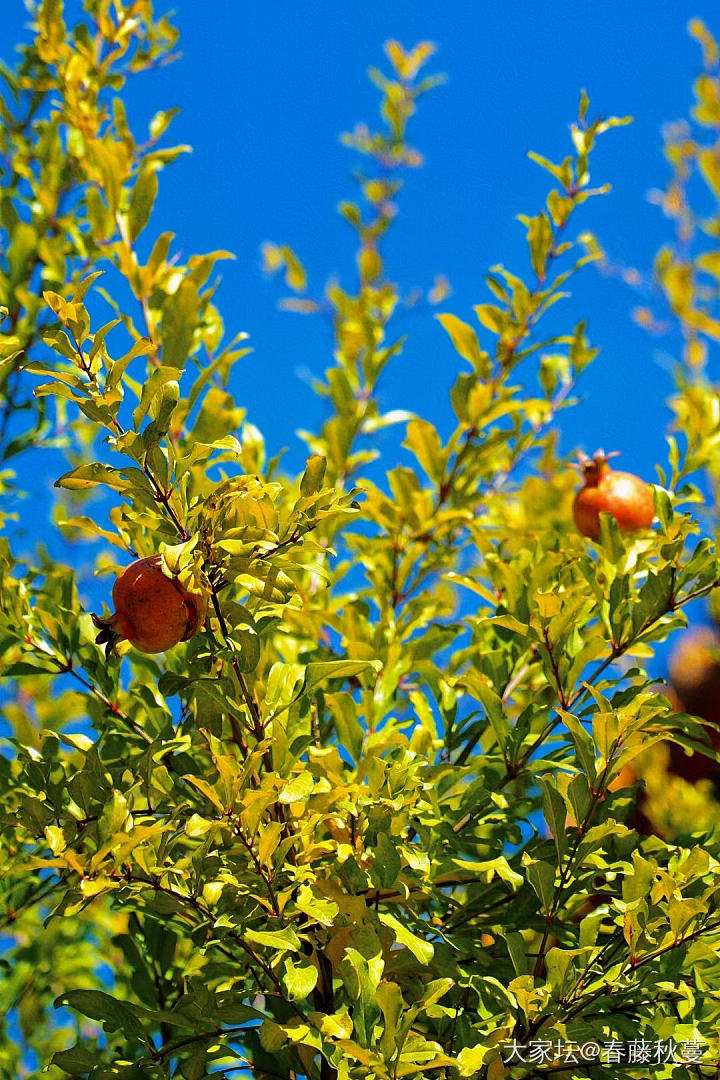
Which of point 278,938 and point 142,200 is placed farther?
point 142,200

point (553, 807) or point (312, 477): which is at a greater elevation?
point (312, 477)

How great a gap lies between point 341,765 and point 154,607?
28 cm

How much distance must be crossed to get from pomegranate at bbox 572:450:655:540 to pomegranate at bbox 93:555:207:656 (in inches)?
28.6

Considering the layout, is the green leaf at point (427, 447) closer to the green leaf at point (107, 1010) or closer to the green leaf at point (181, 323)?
the green leaf at point (181, 323)

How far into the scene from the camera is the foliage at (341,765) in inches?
34.1

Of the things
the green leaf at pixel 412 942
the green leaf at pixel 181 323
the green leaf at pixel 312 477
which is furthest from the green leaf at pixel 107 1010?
the green leaf at pixel 181 323

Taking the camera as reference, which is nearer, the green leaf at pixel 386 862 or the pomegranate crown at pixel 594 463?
the green leaf at pixel 386 862

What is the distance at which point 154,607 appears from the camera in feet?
3.00

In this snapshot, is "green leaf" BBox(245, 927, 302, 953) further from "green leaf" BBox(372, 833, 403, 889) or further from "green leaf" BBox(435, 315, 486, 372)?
"green leaf" BBox(435, 315, 486, 372)

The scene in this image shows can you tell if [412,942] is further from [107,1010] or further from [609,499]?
[609,499]

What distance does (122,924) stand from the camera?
176cm

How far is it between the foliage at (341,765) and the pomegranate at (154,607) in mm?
33

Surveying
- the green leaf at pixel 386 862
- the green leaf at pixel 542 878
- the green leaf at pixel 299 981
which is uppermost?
the green leaf at pixel 386 862

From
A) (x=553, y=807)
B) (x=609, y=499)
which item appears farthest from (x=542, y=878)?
(x=609, y=499)
